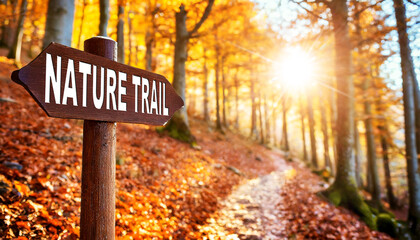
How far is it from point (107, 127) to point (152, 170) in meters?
4.11

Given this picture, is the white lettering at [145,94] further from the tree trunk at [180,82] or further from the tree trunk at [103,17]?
the tree trunk at [180,82]

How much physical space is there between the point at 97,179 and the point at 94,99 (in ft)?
1.91

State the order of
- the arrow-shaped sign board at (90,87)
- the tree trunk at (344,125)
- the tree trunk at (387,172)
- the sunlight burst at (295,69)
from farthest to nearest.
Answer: the sunlight burst at (295,69) < the tree trunk at (387,172) < the tree trunk at (344,125) < the arrow-shaped sign board at (90,87)

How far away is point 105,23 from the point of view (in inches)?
230

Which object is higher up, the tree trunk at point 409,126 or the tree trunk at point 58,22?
the tree trunk at point 58,22

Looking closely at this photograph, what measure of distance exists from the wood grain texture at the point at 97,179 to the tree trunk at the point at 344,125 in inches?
259

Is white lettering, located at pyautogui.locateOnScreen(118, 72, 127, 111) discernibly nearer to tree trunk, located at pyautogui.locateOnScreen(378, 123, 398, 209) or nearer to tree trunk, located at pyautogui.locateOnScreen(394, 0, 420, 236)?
tree trunk, located at pyautogui.locateOnScreen(394, 0, 420, 236)

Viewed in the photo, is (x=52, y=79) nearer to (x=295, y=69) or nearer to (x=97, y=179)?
(x=97, y=179)

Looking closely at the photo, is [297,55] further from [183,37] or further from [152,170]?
[152,170]

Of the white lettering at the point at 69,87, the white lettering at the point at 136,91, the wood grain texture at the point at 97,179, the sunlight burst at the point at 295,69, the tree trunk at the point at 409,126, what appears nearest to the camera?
the white lettering at the point at 69,87

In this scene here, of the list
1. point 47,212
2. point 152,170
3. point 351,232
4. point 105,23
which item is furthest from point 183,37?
point 351,232

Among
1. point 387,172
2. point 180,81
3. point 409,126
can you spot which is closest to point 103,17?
point 180,81

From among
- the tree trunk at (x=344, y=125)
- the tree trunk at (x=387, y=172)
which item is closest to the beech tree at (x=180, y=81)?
the tree trunk at (x=344, y=125)

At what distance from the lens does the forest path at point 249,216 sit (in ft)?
13.6
